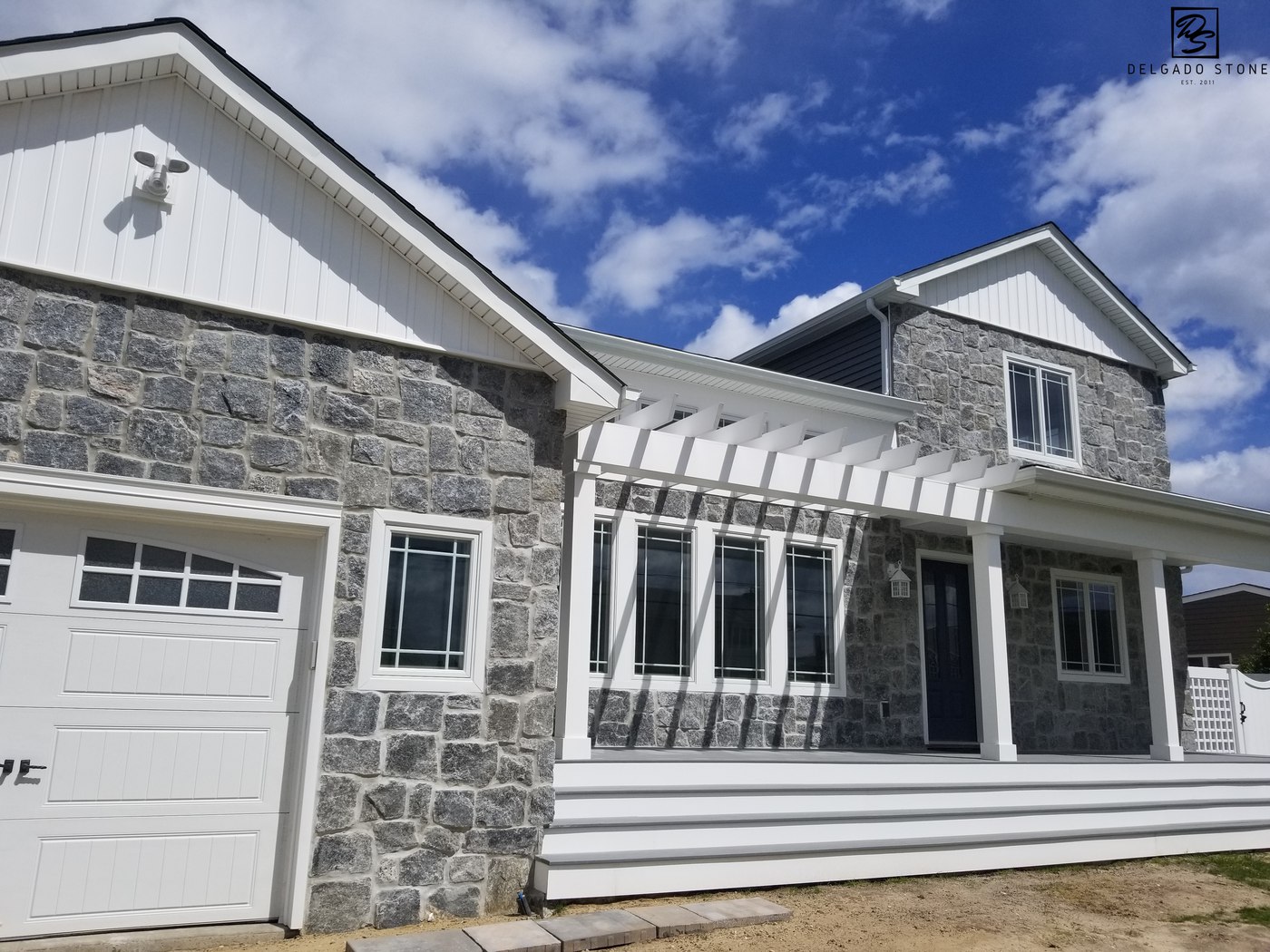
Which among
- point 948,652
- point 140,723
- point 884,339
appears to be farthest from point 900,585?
point 140,723

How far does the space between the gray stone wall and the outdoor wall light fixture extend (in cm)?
162

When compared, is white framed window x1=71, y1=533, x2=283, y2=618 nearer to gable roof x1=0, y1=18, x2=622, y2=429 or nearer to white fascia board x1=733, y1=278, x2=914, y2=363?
gable roof x1=0, y1=18, x2=622, y2=429

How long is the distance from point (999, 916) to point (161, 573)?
5867 mm

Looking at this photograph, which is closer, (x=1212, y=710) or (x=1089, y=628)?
(x=1089, y=628)

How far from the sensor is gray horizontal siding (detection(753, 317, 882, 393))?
12.0 metres

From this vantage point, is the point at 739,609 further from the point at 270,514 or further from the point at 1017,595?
the point at 270,514

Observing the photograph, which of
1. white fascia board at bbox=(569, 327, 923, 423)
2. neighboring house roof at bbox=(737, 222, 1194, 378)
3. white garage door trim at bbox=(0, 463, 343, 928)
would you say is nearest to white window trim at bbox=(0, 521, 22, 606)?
white garage door trim at bbox=(0, 463, 343, 928)

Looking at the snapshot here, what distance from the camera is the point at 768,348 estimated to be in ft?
45.1

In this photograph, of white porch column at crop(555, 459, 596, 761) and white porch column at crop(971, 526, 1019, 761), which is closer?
white porch column at crop(555, 459, 596, 761)

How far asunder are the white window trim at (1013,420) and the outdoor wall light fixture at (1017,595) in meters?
1.72

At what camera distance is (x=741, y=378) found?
35.3 feet

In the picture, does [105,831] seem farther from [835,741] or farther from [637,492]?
[835,741]

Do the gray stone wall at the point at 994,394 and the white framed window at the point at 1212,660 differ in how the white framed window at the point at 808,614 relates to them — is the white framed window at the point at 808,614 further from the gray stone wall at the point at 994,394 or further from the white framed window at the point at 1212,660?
the white framed window at the point at 1212,660

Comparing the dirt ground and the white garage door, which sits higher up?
the white garage door
